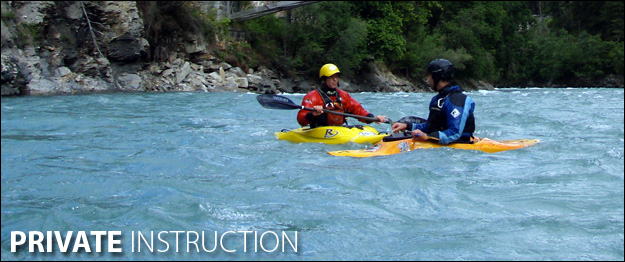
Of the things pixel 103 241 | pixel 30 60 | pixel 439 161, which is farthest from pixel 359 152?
pixel 30 60

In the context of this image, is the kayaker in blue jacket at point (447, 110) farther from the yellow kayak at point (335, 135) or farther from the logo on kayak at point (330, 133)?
the logo on kayak at point (330, 133)

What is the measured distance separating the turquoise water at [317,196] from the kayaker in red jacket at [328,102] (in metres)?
0.46

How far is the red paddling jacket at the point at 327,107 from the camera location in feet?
23.2

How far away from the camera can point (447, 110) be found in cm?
570

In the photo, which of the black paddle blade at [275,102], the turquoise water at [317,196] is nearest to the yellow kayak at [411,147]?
the turquoise water at [317,196]

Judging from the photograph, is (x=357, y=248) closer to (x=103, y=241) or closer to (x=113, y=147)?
(x=103, y=241)

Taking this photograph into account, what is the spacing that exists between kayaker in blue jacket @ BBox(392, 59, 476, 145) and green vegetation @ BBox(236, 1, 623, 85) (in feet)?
61.8

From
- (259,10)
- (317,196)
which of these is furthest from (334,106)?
(259,10)

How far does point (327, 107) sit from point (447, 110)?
177cm

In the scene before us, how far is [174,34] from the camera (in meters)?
20.2

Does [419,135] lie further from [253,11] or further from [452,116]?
[253,11]

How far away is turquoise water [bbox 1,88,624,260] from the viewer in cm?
294

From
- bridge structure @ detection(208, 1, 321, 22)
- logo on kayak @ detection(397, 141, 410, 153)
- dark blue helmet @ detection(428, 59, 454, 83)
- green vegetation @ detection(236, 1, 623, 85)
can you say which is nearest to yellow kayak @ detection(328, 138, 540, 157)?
logo on kayak @ detection(397, 141, 410, 153)

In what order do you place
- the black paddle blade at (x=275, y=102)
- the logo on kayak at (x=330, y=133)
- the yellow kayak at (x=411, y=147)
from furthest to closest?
the black paddle blade at (x=275, y=102) → the logo on kayak at (x=330, y=133) → the yellow kayak at (x=411, y=147)
